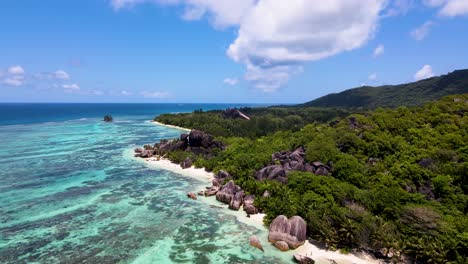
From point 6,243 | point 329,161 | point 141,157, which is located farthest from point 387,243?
point 141,157

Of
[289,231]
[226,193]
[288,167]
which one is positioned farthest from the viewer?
[288,167]

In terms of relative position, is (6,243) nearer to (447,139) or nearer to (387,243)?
(387,243)

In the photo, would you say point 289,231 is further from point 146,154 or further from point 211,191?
point 146,154

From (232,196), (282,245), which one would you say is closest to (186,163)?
(232,196)

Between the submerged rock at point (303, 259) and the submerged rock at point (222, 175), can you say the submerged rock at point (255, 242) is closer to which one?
the submerged rock at point (303, 259)

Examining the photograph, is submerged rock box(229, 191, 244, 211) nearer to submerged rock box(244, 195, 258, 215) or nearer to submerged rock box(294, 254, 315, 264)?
submerged rock box(244, 195, 258, 215)


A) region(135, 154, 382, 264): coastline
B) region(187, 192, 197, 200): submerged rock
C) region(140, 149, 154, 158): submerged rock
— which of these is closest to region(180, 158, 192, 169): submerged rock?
region(135, 154, 382, 264): coastline
